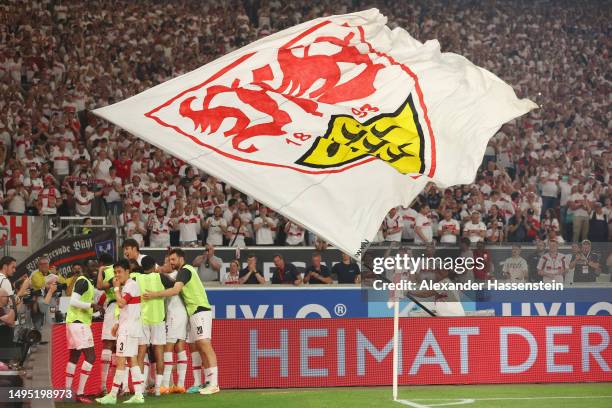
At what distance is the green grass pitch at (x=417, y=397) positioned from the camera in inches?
571

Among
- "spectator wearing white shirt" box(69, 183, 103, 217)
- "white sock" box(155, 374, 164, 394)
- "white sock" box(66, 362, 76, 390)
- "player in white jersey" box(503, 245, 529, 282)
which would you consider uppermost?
"spectator wearing white shirt" box(69, 183, 103, 217)

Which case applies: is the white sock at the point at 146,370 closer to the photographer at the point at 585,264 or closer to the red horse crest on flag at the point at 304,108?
the red horse crest on flag at the point at 304,108

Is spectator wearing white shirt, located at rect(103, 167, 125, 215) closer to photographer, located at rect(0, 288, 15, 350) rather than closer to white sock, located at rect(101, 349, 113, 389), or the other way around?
white sock, located at rect(101, 349, 113, 389)

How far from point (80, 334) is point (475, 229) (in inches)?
438

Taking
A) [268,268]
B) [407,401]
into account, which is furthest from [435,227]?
[407,401]

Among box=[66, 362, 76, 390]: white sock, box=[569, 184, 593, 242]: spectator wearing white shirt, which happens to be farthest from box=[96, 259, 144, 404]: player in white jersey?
box=[569, 184, 593, 242]: spectator wearing white shirt

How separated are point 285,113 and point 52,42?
1815cm

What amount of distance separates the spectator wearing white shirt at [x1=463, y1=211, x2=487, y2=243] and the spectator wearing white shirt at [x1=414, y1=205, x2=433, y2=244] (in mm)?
798

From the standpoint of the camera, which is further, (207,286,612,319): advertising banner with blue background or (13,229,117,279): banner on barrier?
(13,229,117,279): banner on barrier

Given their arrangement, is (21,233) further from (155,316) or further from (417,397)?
(417,397)

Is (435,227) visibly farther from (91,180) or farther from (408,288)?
(91,180)

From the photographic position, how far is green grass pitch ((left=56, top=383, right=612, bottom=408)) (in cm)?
1451

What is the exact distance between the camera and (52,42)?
1148 inches

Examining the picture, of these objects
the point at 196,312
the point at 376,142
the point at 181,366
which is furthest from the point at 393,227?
the point at 376,142
